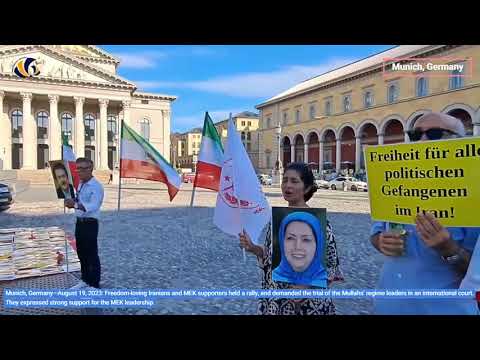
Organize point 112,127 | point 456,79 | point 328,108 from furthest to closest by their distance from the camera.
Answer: point 328,108
point 112,127
point 456,79

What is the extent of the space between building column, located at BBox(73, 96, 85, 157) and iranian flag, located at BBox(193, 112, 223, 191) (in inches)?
45.8

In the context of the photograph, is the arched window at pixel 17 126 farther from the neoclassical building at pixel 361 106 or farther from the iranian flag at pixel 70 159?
the neoclassical building at pixel 361 106

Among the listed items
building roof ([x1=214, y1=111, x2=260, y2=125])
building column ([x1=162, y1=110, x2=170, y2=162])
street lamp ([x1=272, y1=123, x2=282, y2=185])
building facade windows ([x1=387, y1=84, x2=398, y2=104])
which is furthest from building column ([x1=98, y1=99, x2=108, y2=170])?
building facade windows ([x1=387, y1=84, x2=398, y2=104])

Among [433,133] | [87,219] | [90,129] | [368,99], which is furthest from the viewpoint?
[90,129]

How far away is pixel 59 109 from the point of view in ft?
12.5

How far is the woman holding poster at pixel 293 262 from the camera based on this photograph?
2.36 metres

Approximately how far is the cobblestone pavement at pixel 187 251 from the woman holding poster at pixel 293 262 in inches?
6.9

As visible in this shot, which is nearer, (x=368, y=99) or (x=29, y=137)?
(x=29, y=137)

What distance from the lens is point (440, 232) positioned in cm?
211

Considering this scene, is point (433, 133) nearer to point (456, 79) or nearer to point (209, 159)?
point (456, 79)

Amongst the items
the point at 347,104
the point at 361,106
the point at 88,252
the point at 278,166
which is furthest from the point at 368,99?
the point at 88,252

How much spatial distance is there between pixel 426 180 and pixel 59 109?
3.64m
